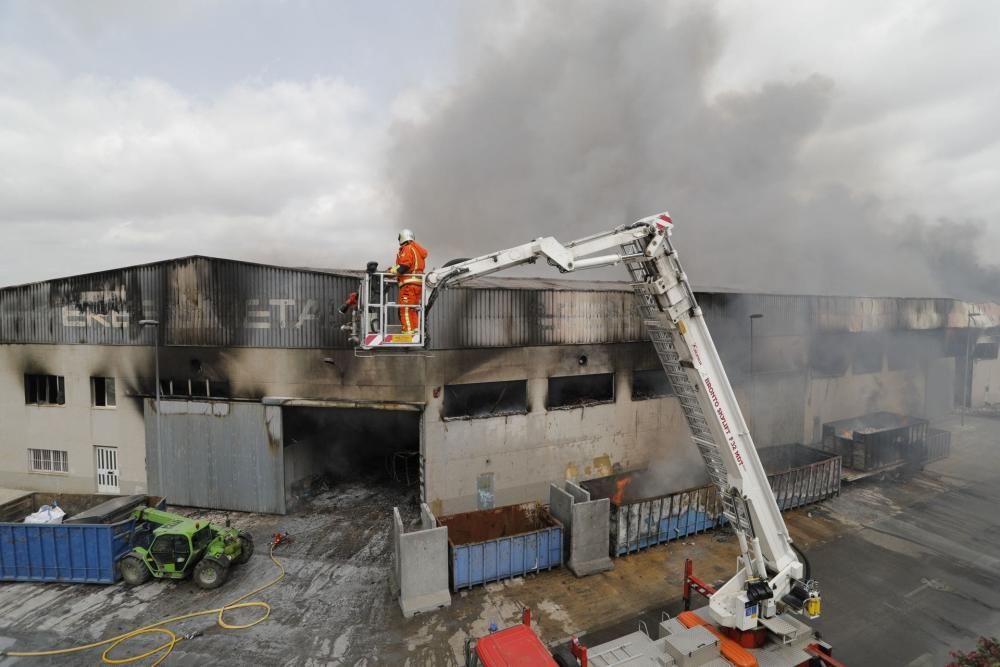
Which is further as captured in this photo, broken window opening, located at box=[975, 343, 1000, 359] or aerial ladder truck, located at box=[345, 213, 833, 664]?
broken window opening, located at box=[975, 343, 1000, 359]

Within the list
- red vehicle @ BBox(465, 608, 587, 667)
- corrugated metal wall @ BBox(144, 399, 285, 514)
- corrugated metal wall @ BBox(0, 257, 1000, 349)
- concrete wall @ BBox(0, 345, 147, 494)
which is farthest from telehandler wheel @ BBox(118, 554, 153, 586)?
red vehicle @ BBox(465, 608, 587, 667)

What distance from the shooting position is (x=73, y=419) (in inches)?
653

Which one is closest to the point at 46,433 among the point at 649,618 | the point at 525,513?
the point at 525,513

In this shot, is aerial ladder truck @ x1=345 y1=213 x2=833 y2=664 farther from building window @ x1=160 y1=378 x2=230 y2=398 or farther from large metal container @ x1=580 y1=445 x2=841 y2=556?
building window @ x1=160 y1=378 x2=230 y2=398

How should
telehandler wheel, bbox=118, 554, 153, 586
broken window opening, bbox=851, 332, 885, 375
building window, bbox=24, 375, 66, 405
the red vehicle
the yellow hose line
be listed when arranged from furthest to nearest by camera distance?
broken window opening, bbox=851, 332, 885, 375, building window, bbox=24, 375, 66, 405, telehandler wheel, bbox=118, 554, 153, 586, the yellow hose line, the red vehicle

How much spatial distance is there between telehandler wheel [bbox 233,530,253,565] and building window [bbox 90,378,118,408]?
315 inches

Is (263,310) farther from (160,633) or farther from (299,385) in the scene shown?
(160,633)

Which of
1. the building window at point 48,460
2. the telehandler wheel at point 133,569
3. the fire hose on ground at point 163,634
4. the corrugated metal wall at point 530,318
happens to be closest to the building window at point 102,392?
the building window at point 48,460

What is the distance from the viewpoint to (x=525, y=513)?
1253 cm

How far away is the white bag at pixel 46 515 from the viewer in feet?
40.2

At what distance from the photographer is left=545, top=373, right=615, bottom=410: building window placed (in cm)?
1569

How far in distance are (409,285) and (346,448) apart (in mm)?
14101

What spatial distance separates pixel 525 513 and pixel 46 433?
16.8 meters

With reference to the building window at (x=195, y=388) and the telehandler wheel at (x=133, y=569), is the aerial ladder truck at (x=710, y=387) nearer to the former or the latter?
the telehandler wheel at (x=133, y=569)
